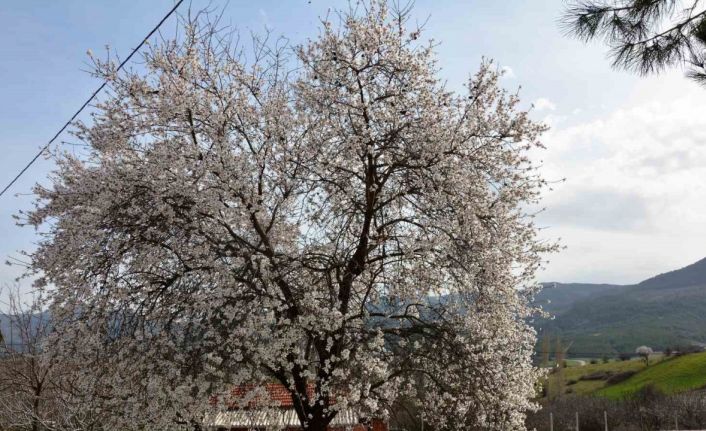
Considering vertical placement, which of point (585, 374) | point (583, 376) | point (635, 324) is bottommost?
point (583, 376)

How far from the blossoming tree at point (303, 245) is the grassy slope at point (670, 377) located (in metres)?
42.3

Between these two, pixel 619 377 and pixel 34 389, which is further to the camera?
pixel 619 377

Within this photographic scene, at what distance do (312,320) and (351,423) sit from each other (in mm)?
2915

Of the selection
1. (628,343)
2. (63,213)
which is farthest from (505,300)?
(628,343)

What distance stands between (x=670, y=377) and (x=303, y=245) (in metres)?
51.0

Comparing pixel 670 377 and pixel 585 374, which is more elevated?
pixel 670 377

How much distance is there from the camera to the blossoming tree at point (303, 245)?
10312mm

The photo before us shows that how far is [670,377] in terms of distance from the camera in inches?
2106

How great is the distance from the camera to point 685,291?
7721 inches

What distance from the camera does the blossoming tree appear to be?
10.3 metres

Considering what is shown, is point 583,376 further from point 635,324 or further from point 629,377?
point 635,324

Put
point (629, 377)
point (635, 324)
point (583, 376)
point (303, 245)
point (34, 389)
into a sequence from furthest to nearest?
point (635, 324) < point (583, 376) < point (629, 377) < point (34, 389) < point (303, 245)

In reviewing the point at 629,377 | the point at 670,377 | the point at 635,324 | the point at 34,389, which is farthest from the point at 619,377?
the point at 635,324

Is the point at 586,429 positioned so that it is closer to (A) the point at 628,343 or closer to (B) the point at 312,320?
(B) the point at 312,320
